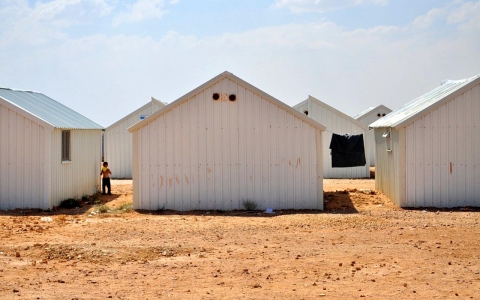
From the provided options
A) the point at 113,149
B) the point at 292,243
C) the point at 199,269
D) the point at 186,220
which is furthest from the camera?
the point at 113,149

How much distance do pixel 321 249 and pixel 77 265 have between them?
4.44 m

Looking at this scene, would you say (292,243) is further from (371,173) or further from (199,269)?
(371,173)

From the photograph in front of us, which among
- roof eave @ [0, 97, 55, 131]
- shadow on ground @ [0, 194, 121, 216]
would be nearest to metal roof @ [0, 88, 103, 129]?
roof eave @ [0, 97, 55, 131]

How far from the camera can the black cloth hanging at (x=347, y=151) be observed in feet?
92.1

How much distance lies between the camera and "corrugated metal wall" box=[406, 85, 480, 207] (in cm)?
1936

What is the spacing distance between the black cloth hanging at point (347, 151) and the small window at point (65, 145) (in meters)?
11.2

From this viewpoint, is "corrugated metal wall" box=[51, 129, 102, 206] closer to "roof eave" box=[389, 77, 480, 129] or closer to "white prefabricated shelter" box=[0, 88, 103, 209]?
"white prefabricated shelter" box=[0, 88, 103, 209]

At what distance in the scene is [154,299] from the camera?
29.2 ft

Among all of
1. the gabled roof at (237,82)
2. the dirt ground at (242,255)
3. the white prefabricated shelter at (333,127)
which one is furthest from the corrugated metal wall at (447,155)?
the white prefabricated shelter at (333,127)

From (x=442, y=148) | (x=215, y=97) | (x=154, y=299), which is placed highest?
(x=215, y=97)

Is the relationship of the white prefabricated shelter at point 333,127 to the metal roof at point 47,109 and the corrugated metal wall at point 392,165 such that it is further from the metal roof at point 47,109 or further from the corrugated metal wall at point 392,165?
the metal roof at point 47,109

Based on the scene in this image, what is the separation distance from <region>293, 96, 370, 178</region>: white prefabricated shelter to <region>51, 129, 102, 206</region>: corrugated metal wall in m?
12.2

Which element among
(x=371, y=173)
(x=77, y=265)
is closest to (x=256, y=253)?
(x=77, y=265)

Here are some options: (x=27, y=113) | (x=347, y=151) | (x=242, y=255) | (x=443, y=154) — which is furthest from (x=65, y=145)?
(x=347, y=151)
